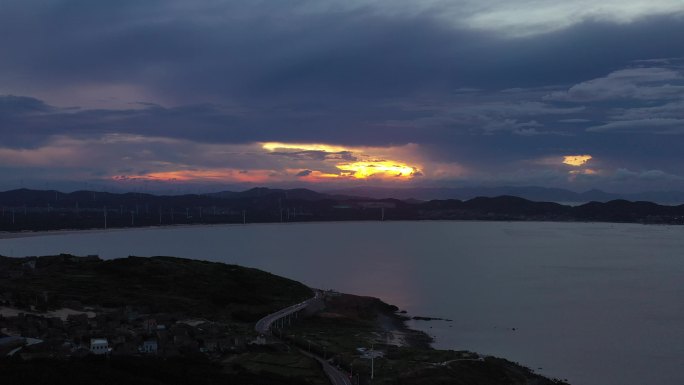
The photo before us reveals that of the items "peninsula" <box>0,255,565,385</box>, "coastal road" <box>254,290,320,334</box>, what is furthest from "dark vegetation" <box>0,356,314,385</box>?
"coastal road" <box>254,290,320,334</box>

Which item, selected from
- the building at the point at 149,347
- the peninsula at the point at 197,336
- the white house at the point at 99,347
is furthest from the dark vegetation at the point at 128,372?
the building at the point at 149,347

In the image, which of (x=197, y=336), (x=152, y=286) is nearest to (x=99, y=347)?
(x=197, y=336)

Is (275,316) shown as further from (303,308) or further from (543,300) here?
(543,300)

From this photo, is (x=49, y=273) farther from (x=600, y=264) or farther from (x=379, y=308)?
(x=600, y=264)

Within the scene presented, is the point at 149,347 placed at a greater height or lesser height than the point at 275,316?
greater

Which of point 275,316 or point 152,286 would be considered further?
point 152,286

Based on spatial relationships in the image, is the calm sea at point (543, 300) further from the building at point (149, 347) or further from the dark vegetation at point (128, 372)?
the building at point (149, 347)
